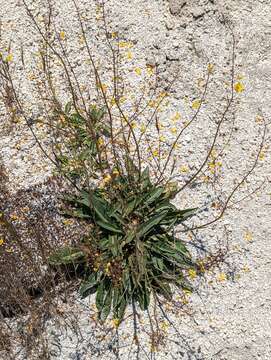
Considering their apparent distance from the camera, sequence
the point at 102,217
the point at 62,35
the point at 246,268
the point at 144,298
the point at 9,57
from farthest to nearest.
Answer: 1. the point at 62,35
2. the point at 9,57
3. the point at 246,268
4. the point at 102,217
5. the point at 144,298

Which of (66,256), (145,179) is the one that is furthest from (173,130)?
(66,256)

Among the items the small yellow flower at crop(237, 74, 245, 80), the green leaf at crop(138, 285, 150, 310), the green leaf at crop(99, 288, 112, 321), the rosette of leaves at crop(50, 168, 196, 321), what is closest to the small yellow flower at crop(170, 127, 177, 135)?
the rosette of leaves at crop(50, 168, 196, 321)

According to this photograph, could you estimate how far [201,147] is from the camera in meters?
4.95

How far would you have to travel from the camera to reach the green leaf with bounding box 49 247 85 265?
4297 millimetres

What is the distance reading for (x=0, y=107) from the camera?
5.28 metres

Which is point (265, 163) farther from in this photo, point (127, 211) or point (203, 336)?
point (203, 336)

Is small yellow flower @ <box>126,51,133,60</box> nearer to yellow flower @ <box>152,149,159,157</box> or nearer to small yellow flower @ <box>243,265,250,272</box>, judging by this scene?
yellow flower @ <box>152,149,159,157</box>

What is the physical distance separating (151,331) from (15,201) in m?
1.82

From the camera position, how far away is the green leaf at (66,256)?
4.30 meters

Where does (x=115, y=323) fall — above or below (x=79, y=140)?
below

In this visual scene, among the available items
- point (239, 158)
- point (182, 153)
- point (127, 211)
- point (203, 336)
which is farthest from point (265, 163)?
point (203, 336)

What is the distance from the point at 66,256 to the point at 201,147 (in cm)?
180

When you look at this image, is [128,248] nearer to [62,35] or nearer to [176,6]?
[62,35]

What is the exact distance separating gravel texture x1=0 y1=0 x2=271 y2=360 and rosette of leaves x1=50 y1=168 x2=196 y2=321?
7.7 inches
